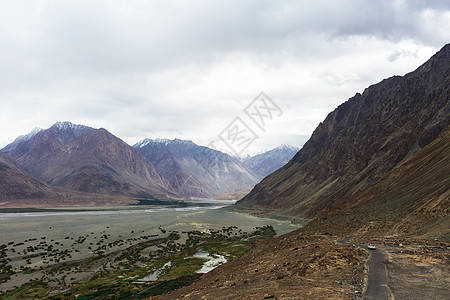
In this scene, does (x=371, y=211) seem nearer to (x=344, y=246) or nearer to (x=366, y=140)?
(x=344, y=246)

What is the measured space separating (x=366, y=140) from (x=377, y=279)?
346 ft

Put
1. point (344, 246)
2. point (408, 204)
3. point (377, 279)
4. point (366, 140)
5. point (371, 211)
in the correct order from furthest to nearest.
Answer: point (366, 140) < point (371, 211) < point (408, 204) < point (344, 246) < point (377, 279)

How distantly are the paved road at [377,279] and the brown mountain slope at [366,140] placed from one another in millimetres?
63486

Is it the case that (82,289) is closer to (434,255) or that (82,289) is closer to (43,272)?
(43,272)

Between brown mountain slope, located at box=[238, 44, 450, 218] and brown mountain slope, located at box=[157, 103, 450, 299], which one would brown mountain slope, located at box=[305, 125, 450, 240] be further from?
brown mountain slope, located at box=[238, 44, 450, 218]

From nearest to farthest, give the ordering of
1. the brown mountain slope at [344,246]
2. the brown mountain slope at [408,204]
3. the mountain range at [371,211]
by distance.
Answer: the brown mountain slope at [344,246] → the mountain range at [371,211] → the brown mountain slope at [408,204]

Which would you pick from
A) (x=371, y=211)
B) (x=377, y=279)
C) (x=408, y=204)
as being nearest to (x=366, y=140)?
(x=371, y=211)

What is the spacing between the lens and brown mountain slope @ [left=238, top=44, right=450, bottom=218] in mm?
84500

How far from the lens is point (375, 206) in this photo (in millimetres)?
51406

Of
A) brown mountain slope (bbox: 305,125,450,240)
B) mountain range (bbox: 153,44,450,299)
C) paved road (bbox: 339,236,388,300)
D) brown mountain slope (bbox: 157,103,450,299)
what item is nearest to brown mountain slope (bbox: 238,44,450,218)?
mountain range (bbox: 153,44,450,299)

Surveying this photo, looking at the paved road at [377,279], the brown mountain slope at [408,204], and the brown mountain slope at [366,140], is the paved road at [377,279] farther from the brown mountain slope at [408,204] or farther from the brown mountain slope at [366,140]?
the brown mountain slope at [366,140]

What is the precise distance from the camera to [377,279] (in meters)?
17.1

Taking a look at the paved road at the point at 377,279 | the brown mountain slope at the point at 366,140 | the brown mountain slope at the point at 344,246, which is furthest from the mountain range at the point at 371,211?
the brown mountain slope at the point at 366,140

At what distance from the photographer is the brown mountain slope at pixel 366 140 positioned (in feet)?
277
